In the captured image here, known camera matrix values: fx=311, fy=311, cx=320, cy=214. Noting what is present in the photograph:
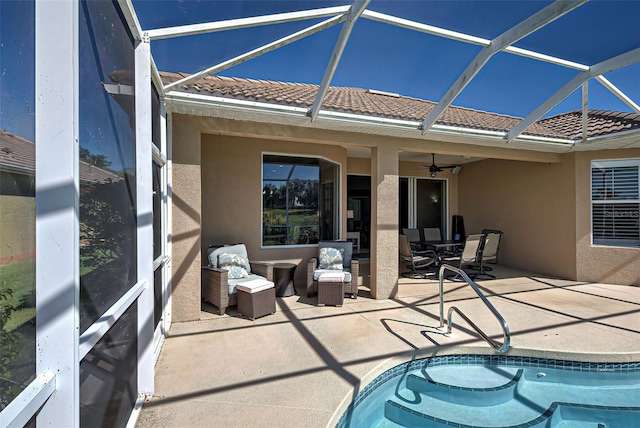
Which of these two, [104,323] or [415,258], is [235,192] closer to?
[415,258]

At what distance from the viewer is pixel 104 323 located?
200cm

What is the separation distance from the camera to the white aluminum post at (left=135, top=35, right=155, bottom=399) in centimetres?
299

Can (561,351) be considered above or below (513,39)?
below

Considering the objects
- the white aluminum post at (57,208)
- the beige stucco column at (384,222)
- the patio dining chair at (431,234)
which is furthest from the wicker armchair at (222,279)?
the patio dining chair at (431,234)

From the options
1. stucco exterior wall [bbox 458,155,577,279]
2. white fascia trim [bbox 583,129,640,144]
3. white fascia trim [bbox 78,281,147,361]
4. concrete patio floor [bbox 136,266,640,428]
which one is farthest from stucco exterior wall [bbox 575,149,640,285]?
white fascia trim [bbox 78,281,147,361]

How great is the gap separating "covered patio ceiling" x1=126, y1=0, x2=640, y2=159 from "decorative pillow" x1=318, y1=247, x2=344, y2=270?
2.73 m

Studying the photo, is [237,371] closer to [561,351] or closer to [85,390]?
[85,390]

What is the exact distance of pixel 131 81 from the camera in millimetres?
2838

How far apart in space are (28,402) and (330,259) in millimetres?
5957

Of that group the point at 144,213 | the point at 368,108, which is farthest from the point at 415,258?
the point at 144,213

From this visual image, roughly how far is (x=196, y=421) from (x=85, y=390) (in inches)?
55.5

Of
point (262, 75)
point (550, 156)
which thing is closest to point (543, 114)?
point (550, 156)

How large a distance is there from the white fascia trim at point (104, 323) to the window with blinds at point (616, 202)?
416 inches

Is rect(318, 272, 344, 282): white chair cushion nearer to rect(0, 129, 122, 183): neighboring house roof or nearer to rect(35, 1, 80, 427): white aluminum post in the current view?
rect(35, 1, 80, 427): white aluminum post
